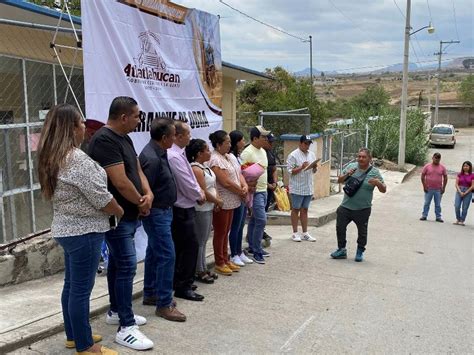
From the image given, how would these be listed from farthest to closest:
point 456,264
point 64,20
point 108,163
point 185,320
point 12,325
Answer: point 456,264 < point 64,20 < point 185,320 < point 12,325 < point 108,163

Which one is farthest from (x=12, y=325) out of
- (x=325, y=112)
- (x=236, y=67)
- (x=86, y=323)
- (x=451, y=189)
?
(x=451, y=189)

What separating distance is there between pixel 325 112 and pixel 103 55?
12118 millimetres

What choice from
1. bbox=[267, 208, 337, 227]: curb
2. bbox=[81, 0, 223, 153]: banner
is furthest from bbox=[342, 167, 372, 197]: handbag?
bbox=[267, 208, 337, 227]: curb

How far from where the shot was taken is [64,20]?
218 inches

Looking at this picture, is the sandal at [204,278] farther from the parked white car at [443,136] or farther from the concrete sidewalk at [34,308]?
the parked white car at [443,136]

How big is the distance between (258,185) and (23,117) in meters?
3.01

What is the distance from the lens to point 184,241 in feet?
15.6

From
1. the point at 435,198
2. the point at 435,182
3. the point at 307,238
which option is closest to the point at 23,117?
the point at 307,238

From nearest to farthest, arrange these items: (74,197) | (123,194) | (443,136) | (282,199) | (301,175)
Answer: (74,197)
(123,194)
(301,175)
(282,199)
(443,136)

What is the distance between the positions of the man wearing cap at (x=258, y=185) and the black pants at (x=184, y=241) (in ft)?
6.18

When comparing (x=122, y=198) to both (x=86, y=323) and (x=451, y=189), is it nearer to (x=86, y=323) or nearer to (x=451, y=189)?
(x=86, y=323)

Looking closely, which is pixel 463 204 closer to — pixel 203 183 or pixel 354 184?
pixel 354 184

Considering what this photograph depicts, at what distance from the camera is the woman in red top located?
39.5ft

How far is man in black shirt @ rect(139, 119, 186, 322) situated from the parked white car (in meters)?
35.7
